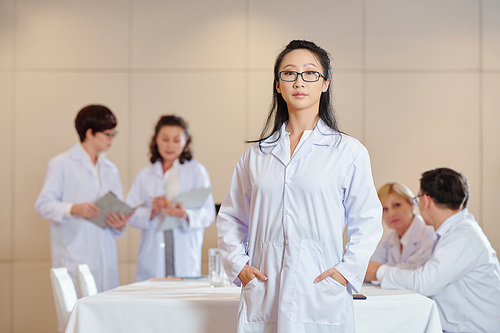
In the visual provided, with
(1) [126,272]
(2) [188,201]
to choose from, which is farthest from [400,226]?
(1) [126,272]

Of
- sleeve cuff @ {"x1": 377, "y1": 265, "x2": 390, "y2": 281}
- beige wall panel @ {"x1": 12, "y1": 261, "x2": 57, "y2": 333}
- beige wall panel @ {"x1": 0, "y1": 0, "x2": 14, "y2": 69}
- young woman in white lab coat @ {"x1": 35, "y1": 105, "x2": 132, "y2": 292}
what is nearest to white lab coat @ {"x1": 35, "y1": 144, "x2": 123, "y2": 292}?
young woman in white lab coat @ {"x1": 35, "y1": 105, "x2": 132, "y2": 292}

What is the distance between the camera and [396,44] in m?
4.84

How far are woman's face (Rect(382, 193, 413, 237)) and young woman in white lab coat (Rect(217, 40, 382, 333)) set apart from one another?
1.83 m

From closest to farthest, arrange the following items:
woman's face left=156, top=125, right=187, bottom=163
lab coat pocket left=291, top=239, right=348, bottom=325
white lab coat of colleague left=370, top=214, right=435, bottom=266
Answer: lab coat pocket left=291, top=239, right=348, bottom=325 → white lab coat of colleague left=370, top=214, right=435, bottom=266 → woman's face left=156, top=125, right=187, bottom=163

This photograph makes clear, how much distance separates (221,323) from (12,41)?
3986 millimetres

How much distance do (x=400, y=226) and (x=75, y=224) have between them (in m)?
2.26

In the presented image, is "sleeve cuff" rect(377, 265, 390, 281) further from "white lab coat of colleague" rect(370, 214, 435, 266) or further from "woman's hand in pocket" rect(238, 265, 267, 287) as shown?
"woman's hand in pocket" rect(238, 265, 267, 287)

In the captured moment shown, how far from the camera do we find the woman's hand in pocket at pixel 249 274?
5.11ft

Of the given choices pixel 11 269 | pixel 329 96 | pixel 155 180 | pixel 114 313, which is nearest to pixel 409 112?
pixel 155 180

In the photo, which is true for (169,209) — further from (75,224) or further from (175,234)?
(75,224)

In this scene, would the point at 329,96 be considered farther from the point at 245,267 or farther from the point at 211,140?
the point at 211,140

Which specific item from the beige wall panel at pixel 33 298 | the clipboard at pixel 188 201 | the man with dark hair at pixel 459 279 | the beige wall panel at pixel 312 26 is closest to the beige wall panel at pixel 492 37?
the beige wall panel at pixel 312 26

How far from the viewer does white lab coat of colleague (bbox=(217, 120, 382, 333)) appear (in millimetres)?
1510

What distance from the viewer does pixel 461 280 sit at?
239 centimetres
